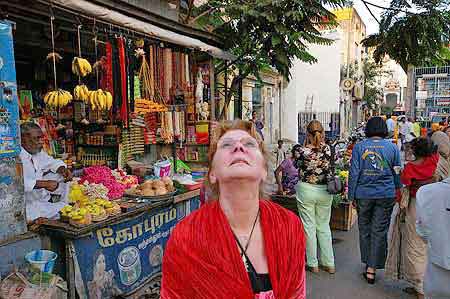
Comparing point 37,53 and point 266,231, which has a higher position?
point 37,53

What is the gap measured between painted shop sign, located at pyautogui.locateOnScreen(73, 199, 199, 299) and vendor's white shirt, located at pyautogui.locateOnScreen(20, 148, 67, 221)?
528mm

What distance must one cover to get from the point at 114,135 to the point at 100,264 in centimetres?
293

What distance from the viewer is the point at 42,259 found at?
10.3 ft

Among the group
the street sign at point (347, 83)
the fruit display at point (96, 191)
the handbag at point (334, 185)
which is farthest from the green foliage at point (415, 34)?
the street sign at point (347, 83)

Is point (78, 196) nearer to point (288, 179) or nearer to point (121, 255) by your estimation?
point (121, 255)

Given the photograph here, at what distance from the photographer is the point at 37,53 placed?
5.96 metres

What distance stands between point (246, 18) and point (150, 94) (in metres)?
2.30

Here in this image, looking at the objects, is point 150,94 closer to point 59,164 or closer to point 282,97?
point 59,164

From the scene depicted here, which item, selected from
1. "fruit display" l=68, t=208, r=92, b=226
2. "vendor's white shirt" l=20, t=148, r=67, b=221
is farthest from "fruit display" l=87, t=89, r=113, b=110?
"fruit display" l=68, t=208, r=92, b=226

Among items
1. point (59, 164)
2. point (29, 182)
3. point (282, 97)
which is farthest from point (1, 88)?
point (282, 97)

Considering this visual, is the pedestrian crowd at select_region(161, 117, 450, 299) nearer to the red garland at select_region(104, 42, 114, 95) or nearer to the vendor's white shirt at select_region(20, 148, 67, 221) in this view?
the vendor's white shirt at select_region(20, 148, 67, 221)

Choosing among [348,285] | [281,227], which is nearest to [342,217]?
[348,285]

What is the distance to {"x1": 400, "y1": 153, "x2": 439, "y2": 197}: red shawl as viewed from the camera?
12.7ft

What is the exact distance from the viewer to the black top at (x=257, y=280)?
63.1 inches
